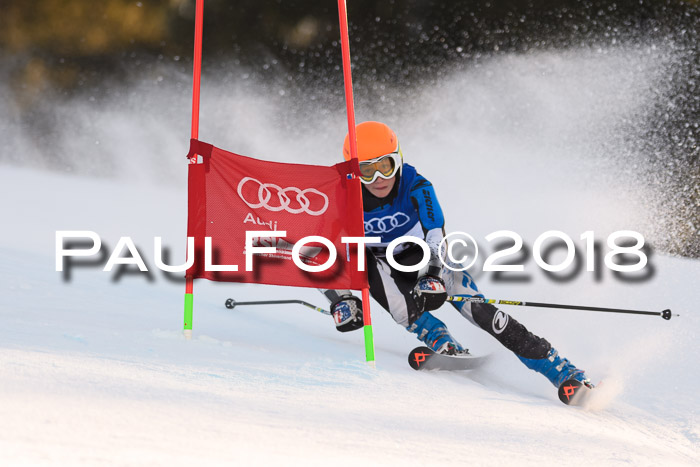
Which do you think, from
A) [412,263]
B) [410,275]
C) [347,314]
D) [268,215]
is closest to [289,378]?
[268,215]

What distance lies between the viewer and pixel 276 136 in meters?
11.9

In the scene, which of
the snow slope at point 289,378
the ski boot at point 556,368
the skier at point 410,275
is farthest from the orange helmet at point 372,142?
the ski boot at point 556,368

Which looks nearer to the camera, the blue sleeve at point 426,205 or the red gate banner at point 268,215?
the red gate banner at point 268,215

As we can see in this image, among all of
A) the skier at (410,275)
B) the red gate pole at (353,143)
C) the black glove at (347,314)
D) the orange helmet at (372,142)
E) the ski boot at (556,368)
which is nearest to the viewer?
the red gate pole at (353,143)

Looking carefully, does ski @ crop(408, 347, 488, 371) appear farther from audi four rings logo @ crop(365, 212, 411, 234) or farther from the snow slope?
audi four rings logo @ crop(365, 212, 411, 234)

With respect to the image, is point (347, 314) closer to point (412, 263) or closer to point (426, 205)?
point (412, 263)

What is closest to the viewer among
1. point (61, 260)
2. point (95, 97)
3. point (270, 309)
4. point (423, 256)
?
point (423, 256)

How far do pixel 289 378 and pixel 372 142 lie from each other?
51.0 inches

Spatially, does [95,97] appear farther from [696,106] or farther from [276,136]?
[696,106]

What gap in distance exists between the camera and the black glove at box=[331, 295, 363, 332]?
3367 mm

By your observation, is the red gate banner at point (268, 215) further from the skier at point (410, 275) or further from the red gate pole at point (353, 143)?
the skier at point (410, 275)

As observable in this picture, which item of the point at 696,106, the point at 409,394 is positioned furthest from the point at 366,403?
the point at 696,106

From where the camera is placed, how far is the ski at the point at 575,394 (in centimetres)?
288

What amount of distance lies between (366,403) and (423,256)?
127 centimetres
